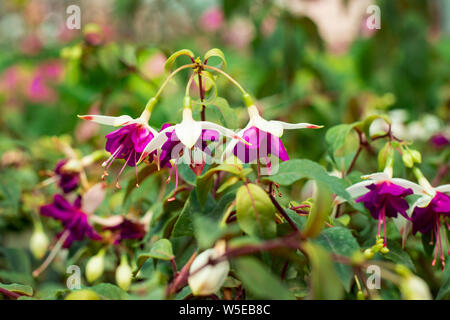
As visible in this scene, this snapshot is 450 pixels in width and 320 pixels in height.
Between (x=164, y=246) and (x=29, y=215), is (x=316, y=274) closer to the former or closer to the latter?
(x=164, y=246)

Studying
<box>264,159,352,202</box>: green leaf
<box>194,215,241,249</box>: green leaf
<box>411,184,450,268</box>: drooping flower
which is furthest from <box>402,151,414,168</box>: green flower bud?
<box>194,215,241,249</box>: green leaf

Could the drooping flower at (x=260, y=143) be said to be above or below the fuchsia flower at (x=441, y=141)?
above

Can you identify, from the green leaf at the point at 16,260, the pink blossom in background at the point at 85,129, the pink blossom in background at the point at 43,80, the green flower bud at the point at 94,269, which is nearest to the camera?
the green flower bud at the point at 94,269

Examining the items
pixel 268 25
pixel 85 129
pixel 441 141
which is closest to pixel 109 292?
pixel 441 141

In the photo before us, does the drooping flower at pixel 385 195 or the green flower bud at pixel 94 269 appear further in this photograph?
the green flower bud at pixel 94 269

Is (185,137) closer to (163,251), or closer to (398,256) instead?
(163,251)

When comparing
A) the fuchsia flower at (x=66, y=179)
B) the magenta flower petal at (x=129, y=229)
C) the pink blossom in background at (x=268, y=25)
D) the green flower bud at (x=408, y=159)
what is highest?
the pink blossom in background at (x=268, y=25)

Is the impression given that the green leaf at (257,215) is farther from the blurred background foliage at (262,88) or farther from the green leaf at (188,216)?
the blurred background foliage at (262,88)

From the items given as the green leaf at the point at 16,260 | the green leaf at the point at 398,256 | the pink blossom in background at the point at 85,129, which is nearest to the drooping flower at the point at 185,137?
the green leaf at the point at 398,256

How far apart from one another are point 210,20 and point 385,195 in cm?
260

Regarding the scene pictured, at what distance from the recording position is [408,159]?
0.57 metres

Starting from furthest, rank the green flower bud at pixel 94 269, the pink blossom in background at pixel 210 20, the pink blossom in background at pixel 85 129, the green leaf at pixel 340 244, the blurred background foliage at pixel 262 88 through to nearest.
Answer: the pink blossom in background at pixel 210 20 → the pink blossom in background at pixel 85 129 → the blurred background foliage at pixel 262 88 → the green flower bud at pixel 94 269 → the green leaf at pixel 340 244

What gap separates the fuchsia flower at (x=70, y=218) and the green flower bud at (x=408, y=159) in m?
0.42

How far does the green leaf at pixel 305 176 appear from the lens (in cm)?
43
